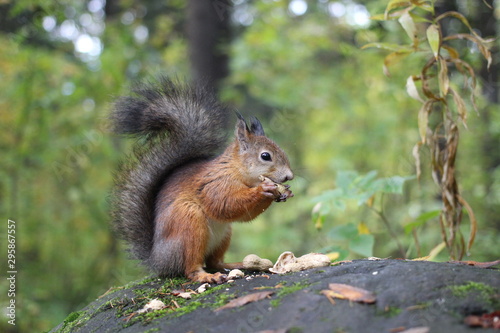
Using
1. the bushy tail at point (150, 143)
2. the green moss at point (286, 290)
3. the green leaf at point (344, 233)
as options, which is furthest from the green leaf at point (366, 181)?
the green moss at point (286, 290)

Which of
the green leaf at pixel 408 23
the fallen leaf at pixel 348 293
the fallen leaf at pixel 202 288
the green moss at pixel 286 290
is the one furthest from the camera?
the green leaf at pixel 408 23

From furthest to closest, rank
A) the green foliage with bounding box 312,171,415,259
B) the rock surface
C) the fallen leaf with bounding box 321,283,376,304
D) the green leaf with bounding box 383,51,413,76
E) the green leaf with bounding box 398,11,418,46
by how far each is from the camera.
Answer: the green leaf with bounding box 383,51,413,76 → the green foliage with bounding box 312,171,415,259 → the green leaf with bounding box 398,11,418,46 → the fallen leaf with bounding box 321,283,376,304 → the rock surface

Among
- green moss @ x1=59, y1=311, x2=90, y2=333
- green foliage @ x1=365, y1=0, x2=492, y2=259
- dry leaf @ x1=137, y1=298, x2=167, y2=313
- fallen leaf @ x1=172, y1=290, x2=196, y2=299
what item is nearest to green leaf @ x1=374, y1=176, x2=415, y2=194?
green foliage @ x1=365, y1=0, x2=492, y2=259

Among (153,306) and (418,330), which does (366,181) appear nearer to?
(153,306)

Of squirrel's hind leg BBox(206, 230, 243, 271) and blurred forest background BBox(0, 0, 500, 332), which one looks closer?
squirrel's hind leg BBox(206, 230, 243, 271)

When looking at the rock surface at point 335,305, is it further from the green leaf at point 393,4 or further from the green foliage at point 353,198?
the green leaf at point 393,4

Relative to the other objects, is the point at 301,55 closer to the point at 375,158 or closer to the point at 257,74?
the point at 257,74

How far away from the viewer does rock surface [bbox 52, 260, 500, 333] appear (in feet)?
4.37

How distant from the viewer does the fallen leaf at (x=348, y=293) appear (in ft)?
4.75

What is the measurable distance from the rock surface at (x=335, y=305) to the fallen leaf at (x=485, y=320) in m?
0.02

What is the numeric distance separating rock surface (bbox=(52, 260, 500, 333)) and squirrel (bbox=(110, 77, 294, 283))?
362 millimetres

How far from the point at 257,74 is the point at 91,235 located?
3.45 meters

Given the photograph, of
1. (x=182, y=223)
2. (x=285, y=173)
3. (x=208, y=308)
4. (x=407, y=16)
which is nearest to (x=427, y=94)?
(x=407, y=16)

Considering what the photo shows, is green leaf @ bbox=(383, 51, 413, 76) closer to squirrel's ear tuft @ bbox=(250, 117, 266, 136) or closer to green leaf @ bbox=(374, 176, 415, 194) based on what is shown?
green leaf @ bbox=(374, 176, 415, 194)
